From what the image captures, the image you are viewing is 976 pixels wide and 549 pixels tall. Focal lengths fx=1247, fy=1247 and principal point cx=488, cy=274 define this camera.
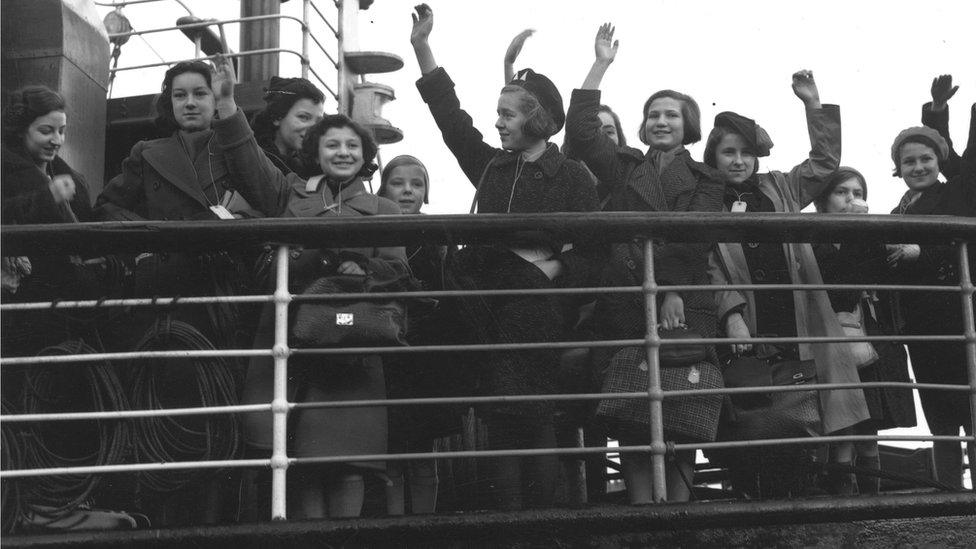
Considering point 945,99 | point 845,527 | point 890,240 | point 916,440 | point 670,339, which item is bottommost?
point 845,527

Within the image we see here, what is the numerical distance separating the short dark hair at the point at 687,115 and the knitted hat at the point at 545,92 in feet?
1.33

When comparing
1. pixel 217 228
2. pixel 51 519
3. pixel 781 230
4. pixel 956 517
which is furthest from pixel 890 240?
pixel 51 519

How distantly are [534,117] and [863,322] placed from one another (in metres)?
1.60

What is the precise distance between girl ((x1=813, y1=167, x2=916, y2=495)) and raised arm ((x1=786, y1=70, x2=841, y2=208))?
5.0 inches

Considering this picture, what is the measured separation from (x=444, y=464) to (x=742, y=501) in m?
1.55

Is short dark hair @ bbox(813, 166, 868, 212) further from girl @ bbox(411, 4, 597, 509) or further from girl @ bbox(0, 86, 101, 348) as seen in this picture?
girl @ bbox(0, 86, 101, 348)

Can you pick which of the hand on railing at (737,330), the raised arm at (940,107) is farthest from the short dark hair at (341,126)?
the raised arm at (940,107)

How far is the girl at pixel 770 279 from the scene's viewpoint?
460cm

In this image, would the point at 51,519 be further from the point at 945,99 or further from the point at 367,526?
the point at 945,99

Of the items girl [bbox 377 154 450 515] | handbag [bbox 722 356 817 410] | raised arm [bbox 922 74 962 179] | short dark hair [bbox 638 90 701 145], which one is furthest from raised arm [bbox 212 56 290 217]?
raised arm [bbox 922 74 962 179]

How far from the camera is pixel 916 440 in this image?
3.99 metres

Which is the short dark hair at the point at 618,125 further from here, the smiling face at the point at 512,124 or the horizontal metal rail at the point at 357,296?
the horizontal metal rail at the point at 357,296

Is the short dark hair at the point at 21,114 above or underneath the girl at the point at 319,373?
above

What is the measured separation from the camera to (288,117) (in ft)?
17.9
